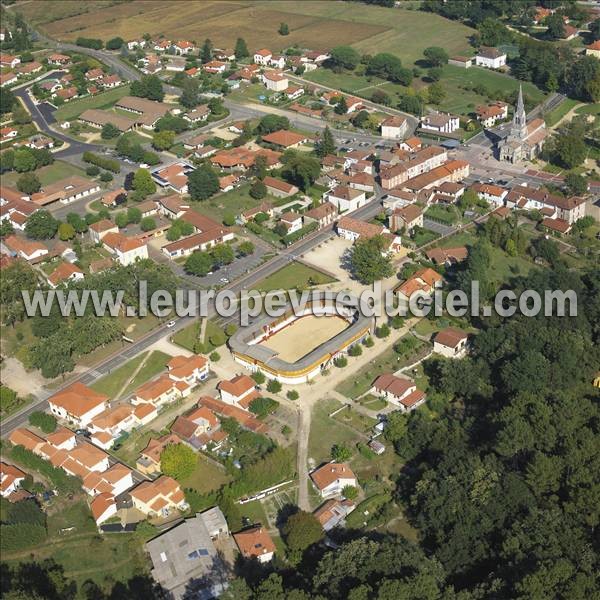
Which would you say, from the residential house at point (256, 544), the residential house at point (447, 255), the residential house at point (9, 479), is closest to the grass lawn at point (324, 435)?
the residential house at point (256, 544)

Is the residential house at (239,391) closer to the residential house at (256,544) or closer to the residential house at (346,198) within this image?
the residential house at (256,544)

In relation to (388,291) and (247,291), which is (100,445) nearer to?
(247,291)

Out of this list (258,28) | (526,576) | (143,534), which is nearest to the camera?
(526,576)

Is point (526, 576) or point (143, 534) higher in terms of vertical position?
point (526, 576)

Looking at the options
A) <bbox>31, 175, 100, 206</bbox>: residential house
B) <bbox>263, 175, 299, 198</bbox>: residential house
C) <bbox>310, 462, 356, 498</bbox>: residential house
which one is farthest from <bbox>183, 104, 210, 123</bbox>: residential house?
<bbox>310, 462, 356, 498</bbox>: residential house

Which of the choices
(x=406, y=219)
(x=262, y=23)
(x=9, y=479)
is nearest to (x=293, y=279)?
(x=406, y=219)

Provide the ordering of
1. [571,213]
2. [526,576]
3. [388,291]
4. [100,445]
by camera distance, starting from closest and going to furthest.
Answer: [526,576], [100,445], [388,291], [571,213]

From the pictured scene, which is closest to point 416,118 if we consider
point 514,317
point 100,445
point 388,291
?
point 388,291
